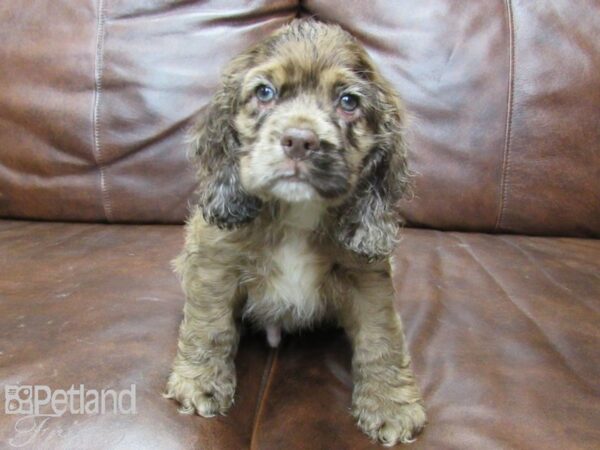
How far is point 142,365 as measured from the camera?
1.59m

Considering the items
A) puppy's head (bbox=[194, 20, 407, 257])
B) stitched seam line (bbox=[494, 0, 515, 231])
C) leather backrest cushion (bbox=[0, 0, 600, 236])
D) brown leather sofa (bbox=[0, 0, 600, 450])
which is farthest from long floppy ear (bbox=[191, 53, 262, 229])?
stitched seam line (bbox=[494, 0, 515, 231])

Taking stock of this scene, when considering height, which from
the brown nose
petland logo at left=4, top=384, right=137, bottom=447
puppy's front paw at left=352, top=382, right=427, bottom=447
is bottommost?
petland logo at left=4, top=384, right=137, bottom=447

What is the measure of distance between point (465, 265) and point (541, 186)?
0.61 m

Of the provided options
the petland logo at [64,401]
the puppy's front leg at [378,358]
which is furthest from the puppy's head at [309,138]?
the petland logo at [64,401]

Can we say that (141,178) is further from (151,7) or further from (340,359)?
(340,359)

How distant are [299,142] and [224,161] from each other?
14.1 inches

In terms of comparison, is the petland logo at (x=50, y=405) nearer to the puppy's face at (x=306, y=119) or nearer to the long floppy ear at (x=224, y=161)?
the long floppy ear at (x=224, y=161)

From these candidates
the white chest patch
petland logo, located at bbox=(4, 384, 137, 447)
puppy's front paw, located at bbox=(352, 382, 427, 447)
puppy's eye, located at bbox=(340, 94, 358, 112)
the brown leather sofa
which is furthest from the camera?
the brown leather sofa

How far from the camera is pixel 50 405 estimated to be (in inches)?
55.3

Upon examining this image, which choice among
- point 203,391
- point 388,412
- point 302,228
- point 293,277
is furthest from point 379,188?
point 203,391

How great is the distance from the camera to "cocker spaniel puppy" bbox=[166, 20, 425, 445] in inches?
58.6

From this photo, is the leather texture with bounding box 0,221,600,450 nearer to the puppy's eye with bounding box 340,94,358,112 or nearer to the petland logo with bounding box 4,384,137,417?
the petland logo with bounding box 4,384,137,417

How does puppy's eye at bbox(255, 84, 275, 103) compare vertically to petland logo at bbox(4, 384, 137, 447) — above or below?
above

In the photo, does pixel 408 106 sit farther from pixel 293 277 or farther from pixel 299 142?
pixel 299 142
